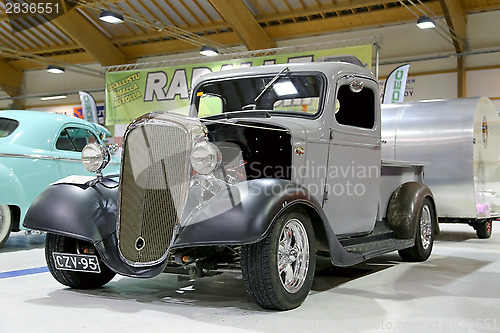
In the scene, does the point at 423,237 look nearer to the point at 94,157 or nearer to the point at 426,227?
the point at 426,227

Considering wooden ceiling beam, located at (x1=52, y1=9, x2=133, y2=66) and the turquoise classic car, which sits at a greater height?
wooden ceiling beam, located at (x1=52, y1=9, x2=133, y2=66)

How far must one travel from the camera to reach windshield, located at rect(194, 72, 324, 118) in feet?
16.5

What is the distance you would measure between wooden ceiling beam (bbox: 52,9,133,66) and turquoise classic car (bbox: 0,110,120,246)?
494 inches

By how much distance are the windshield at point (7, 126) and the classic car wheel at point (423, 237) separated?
528 centimetres

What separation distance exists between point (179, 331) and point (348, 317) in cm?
113

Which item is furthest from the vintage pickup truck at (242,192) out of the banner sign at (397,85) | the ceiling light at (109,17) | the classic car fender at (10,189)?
the ceiling light at (109,17)

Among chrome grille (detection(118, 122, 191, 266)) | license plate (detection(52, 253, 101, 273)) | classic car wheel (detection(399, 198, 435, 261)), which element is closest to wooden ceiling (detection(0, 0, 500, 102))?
classic car wheel (detection(399, 198, 435, 261))

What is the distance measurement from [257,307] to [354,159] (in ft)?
5.95

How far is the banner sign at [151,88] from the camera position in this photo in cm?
1470

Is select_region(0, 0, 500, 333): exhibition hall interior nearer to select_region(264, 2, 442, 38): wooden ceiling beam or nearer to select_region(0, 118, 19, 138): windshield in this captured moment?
select_region(0, 118, 19, 138): windshield

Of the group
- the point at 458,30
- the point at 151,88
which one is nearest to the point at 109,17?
the point at 151,88

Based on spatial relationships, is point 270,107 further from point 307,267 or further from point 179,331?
point 179,331

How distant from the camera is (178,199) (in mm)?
3949

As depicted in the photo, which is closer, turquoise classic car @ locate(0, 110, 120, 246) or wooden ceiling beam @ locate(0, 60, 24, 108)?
turquoise classic car @ locate(0, 110, 120, 246)
